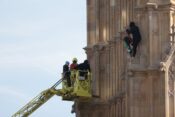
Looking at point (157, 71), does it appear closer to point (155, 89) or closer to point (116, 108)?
point (155, 89)

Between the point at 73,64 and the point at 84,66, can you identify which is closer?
the point at 73,64

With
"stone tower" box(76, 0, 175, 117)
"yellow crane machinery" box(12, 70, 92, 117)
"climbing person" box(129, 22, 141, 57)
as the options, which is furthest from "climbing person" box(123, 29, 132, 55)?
"yellow crane machinery" box(12, 70, 92, 117)

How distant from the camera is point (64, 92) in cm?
7856

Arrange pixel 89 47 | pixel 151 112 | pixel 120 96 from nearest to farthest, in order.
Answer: pixel 151 112 < pixel 120 96 < pixel 89 47

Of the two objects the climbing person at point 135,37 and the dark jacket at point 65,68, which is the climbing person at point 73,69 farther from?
the climbing person at point 135,37

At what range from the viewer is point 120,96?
76312mm

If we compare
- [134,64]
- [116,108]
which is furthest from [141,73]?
[116,108]

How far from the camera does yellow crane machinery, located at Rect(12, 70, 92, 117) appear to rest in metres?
78.5

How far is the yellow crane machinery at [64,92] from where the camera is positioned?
78500 millimetres

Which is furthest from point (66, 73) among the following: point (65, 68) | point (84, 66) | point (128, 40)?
point (128, 40)

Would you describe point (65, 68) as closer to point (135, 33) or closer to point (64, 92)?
point (64, 92)

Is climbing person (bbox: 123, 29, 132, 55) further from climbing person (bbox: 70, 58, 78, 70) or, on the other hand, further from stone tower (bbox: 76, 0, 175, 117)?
climbing person (bbox: 70, 58, 78, 70)

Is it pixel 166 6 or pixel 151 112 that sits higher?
pixel 166 6

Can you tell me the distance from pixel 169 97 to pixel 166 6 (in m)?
4.86
